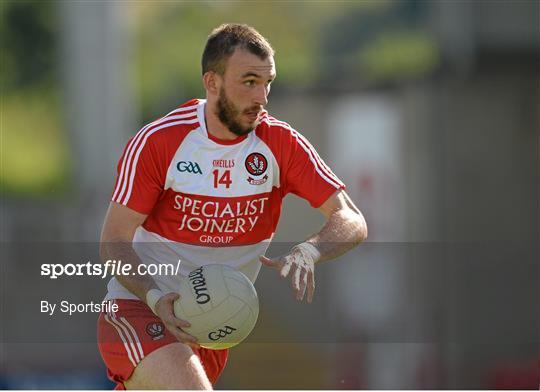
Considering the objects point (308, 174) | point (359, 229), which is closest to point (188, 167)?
point (308, 174)

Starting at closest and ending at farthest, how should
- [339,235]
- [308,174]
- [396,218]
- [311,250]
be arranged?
[311,250] < [339,235] < [308,174] < [396,218]

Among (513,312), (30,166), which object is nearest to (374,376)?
(513,312)

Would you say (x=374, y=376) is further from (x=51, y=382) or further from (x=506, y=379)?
(x=51, y=382)

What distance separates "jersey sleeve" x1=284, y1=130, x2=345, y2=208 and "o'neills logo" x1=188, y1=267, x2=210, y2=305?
3.65 ft

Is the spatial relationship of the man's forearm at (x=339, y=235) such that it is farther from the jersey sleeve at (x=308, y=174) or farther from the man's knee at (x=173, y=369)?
the man's knee at (x=173, y=369)

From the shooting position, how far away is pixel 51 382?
69.9ft

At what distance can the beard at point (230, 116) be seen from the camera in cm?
920

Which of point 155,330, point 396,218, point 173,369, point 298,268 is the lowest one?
point 396,218

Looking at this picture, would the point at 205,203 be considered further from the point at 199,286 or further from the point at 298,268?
the point at 298,268

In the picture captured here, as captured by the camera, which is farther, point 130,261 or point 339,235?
point 339,235

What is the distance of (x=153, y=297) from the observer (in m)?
8.91

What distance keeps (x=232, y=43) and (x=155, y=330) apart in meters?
2.05

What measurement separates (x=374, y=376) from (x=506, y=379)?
344cm

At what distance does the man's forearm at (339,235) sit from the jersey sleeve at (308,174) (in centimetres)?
18
